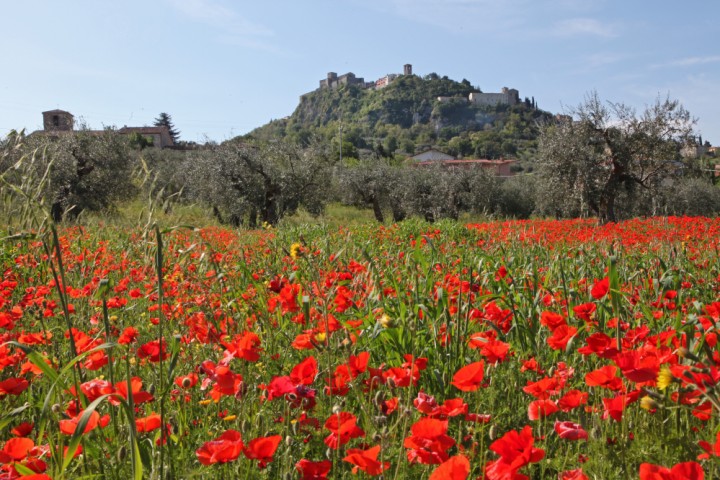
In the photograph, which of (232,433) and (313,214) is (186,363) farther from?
(313,214)

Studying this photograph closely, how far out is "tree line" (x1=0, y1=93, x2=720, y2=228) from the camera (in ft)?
62.1

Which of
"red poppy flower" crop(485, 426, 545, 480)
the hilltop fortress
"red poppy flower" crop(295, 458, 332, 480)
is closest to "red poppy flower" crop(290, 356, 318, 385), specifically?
"red poppy flower" crop(295, 458, 332, 480)

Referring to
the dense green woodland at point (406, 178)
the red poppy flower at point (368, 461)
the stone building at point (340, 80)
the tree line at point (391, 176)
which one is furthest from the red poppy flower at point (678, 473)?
the stone building at point (340, 80)

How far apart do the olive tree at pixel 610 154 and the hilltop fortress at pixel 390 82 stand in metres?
133

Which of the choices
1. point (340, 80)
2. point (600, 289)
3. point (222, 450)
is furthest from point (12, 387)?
point (340, 80)

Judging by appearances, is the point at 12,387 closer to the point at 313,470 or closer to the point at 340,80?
the point at 313,470

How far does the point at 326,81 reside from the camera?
17512 cm

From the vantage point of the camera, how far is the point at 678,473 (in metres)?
0.90

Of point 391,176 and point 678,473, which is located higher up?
point 391,176

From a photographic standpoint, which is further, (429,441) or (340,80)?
(340,80)

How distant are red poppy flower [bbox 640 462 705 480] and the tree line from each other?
12.3 metres

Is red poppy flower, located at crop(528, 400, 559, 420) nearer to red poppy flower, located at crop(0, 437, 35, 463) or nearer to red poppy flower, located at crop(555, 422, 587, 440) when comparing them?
red poppy flower, located at crop(555, 422, 587, 440)

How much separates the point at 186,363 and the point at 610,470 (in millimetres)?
1691

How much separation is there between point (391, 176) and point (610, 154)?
14323 mm
